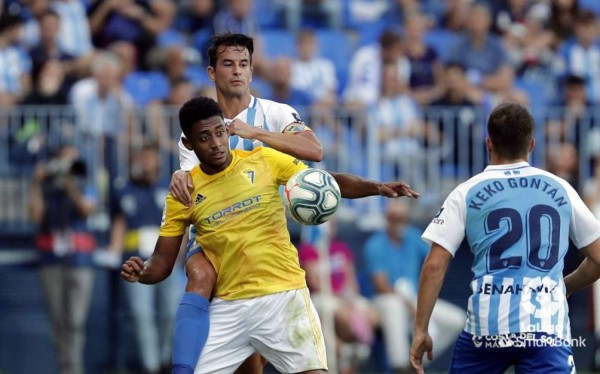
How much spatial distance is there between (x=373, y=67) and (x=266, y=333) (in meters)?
8.23

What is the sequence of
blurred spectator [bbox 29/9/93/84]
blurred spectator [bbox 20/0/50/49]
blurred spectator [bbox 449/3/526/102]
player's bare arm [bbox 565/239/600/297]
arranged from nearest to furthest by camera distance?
player's bare arm [bbox 565/239/600/297] → blurred spectator [bbox 29/9/93/84] → blurred spectator [bbox 20/0/50/49] → blurred spectator [bbox 449/3/526/102]

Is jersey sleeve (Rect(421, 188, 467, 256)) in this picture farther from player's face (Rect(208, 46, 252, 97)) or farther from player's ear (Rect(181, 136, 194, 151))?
player's face (Rect(208, 46, 252, 97))

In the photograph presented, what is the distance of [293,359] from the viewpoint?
808 centimetres

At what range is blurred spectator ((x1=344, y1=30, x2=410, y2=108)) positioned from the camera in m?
Answer: 15.7

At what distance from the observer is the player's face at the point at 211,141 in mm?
7891

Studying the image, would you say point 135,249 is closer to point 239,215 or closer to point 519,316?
point 239,215

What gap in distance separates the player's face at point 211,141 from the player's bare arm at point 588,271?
219 centimetres

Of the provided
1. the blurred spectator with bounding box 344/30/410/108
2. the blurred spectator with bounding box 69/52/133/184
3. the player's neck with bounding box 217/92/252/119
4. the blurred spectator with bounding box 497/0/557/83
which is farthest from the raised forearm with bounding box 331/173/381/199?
the blurred spectator with bounding box 497/0/557/83

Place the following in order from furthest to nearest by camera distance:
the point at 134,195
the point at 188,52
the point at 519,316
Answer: the point at 188,52
the point at 134,195
the point at 519,316

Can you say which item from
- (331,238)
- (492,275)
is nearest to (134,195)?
(331,238)

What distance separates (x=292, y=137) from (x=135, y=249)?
21.0 ft

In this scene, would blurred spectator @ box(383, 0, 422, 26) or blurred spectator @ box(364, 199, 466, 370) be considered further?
blurred spectator @ box(383, 0, 422, 26)

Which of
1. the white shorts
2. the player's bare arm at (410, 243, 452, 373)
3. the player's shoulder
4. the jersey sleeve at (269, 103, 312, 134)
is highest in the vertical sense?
the player's shoulder

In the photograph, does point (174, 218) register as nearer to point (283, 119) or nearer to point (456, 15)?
point (283, 119)
